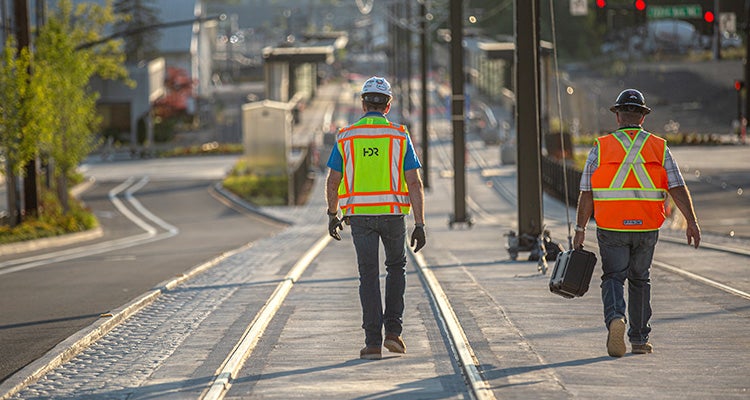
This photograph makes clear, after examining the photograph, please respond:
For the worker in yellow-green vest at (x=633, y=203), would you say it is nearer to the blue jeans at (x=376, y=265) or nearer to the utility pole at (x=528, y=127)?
the blue jeans at (x=376, y=265)

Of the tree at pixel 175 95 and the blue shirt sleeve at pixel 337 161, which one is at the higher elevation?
the tree at pixel 175 95

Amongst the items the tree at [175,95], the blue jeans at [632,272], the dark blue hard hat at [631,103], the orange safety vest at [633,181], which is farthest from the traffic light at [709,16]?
the tree at [175,95]

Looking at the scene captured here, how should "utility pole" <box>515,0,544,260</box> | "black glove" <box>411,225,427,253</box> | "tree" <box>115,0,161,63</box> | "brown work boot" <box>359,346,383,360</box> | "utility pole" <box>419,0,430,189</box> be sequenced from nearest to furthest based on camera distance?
1. "brown work boot" <box>359,346,383,360</box>
2. "black glove" <box>411,225,427,253</box>
3. "utility pole" <box>515,0,544,260</box>
4. "utility pole" <box>419,0,430,189</box>
5. "tree" <box>115,0,161,63</box>

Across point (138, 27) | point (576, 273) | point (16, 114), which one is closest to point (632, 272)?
point (576, 273)

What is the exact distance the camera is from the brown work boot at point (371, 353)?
9594 millimetres

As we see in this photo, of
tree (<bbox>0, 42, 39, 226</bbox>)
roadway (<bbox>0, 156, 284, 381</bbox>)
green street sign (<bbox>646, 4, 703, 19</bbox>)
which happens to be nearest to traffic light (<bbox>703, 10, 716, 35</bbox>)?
green street sign (<bbox>646, 4, 703, 19</bbox>)

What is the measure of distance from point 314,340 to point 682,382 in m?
3.19

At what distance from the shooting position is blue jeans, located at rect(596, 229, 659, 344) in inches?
384

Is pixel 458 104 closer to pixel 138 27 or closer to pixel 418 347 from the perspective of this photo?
pixel 418 347

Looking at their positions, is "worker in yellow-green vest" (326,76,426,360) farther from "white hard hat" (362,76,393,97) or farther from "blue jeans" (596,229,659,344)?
"blue jeans" (596,229,659,344)

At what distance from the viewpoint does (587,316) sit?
38.3 feet

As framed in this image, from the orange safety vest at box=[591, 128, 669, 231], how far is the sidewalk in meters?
0.98

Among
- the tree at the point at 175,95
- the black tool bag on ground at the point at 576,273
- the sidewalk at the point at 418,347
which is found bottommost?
the sidewalk at the point at 418,347

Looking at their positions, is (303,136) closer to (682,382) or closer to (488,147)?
(488,147)
